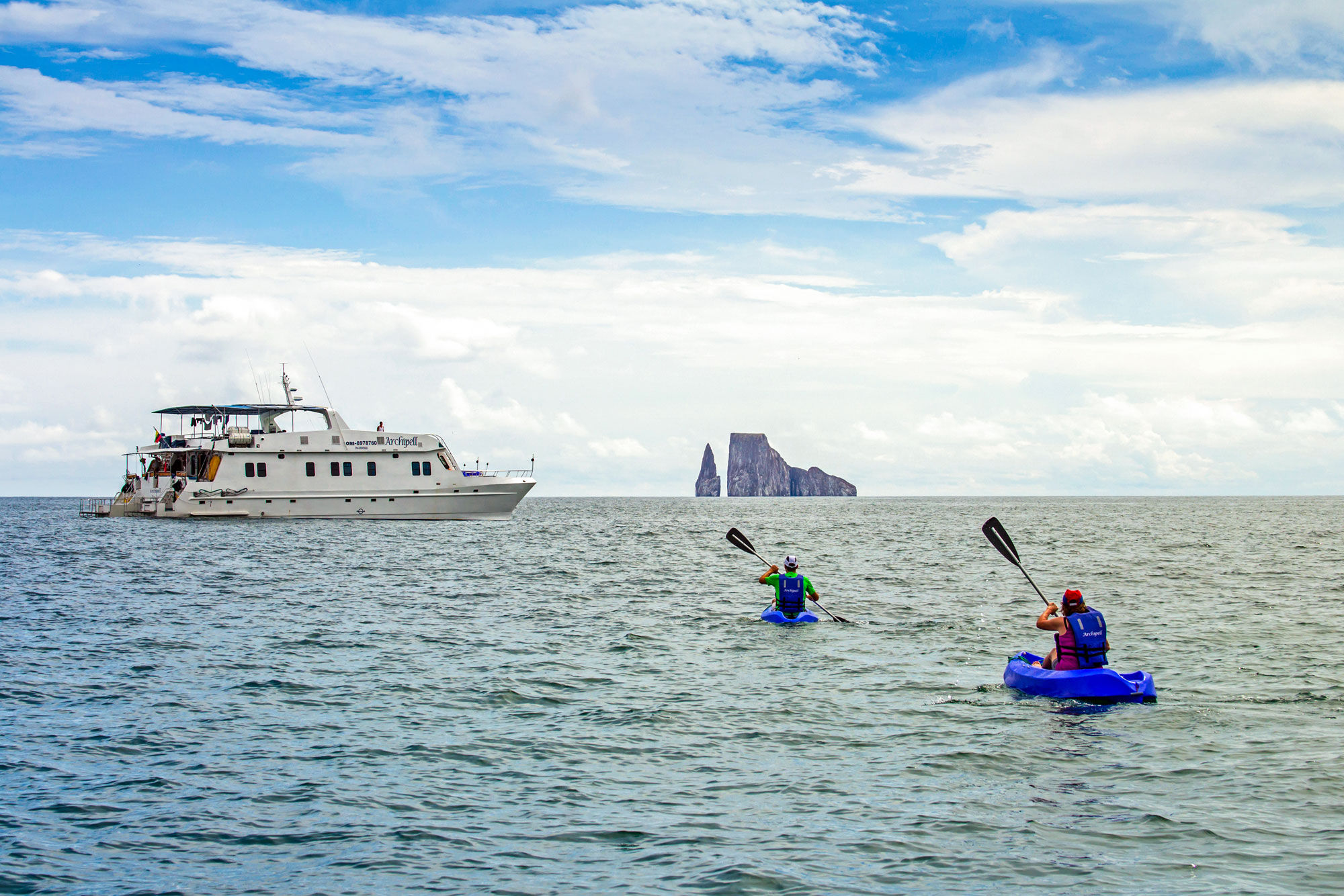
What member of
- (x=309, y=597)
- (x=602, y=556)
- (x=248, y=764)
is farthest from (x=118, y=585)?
(x=248, y=764)

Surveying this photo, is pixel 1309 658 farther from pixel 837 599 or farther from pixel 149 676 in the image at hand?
pixel 149 676

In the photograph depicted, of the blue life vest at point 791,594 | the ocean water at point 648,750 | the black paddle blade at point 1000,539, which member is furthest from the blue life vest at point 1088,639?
the blue life vest at point 791,594

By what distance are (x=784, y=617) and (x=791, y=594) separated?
1.74 feet

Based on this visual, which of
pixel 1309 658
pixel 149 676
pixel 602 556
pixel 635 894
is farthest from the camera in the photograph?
pixel 602 556

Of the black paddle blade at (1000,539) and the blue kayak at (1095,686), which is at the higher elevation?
the black paddle blade at (1000,539)

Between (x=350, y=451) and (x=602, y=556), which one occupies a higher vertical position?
(x=350, y=451)

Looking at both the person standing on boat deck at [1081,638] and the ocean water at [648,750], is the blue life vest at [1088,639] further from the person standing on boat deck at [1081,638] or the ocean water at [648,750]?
the ocean water at [648,750]

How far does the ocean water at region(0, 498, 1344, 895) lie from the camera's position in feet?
27.2

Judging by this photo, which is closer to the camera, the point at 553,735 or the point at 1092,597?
the point at 553,735

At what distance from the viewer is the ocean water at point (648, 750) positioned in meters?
8.28

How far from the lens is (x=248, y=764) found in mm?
11273

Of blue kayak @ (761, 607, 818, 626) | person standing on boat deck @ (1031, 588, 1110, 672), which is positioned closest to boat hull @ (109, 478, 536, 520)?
blue kayak @ (761, 607, 818, 626)

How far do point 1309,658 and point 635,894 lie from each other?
14.8 metres

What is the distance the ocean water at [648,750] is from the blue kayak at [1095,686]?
0.87 ft
